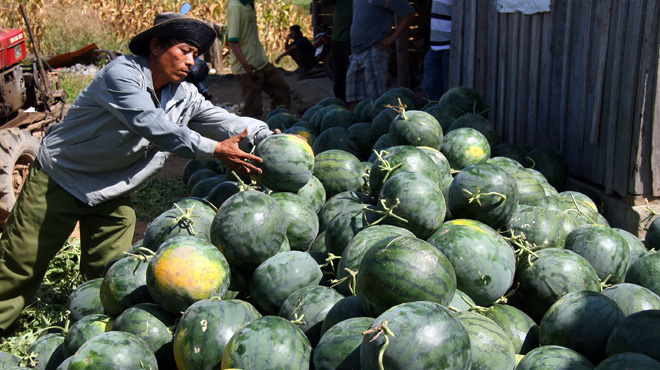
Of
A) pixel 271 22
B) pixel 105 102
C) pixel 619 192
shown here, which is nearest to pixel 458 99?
pixel 619 192

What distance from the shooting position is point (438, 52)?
744 cm

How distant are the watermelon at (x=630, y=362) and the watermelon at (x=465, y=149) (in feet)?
6.69

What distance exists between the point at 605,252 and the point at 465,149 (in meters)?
1.26

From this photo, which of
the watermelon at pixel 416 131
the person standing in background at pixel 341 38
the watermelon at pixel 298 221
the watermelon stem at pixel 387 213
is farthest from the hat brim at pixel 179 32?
the person standing in background at pixel 341 38

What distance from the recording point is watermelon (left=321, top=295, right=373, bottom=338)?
2.30 m

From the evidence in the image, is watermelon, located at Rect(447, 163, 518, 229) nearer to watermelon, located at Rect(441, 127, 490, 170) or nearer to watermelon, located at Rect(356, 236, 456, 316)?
watermelon, located at Rect(356, 236, 456, 316)

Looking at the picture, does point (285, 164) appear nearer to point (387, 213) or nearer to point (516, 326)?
point (387, 213)

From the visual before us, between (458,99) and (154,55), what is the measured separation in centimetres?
260

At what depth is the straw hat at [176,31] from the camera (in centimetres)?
352

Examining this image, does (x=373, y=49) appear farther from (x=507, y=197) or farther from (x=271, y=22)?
(x=271, y=22)

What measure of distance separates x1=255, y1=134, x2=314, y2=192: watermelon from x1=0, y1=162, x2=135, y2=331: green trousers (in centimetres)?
130

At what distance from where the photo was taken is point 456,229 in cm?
261

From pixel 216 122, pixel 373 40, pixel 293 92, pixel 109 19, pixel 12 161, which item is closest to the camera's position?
pixel 216 122

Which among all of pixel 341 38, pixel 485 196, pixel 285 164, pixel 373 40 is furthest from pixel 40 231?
pixel 341 38
